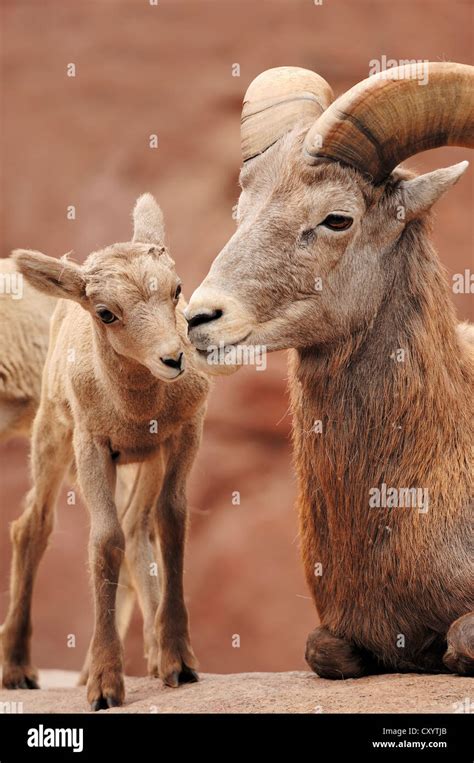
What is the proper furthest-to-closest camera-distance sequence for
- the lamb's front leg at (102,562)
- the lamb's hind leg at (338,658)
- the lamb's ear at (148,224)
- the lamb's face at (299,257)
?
the lamb's ear at (148,224)
the lamb's front leg at (102,562)
the lamb's hind leg at (338,658)
the lamb's face at (299,257)

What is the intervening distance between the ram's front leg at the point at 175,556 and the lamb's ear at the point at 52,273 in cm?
89

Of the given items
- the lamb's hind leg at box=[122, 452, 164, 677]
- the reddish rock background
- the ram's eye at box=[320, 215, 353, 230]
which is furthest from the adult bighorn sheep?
the reddish rock background

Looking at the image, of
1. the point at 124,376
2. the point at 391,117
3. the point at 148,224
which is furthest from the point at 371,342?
the point at 148,224

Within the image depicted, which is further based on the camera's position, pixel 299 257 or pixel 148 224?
pixel 148 224

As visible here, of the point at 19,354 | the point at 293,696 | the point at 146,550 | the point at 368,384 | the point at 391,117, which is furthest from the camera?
the point at 19,354

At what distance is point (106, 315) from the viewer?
17.3ft

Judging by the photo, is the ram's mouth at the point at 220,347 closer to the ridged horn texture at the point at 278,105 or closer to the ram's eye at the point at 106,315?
the ram's eye at the point at 106,315

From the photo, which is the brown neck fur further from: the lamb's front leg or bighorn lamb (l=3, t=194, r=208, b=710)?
the lamb's front leg

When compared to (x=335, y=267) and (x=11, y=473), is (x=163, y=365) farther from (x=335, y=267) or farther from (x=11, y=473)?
(x=11, y=473)

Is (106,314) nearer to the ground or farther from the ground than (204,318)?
farther from the ground

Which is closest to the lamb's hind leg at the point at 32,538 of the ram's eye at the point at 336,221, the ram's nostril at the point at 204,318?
the ram's nostril at the point at 204,318

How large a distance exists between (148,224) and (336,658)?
2.22 m

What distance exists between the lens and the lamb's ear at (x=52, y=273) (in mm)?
5316

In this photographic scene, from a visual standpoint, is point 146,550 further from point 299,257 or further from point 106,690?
point 299,257
